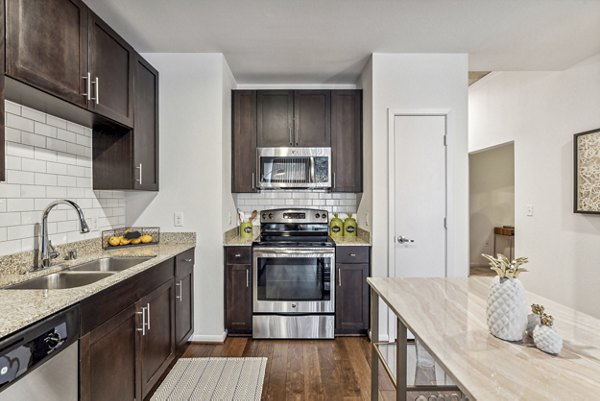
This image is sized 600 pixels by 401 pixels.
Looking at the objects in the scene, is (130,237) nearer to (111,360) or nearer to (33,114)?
(33,114)

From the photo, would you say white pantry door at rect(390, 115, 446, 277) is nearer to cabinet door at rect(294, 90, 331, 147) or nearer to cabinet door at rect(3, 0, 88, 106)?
cabinet door at rect(294, 90, 331, 147)

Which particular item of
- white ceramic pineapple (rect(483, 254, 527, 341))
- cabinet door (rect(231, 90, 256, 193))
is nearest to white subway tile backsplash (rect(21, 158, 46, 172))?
cabinet door (rect(231, 90, 256, 193))

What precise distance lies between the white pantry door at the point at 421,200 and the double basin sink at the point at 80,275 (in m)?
2.15

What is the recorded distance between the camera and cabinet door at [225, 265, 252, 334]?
3098 mm

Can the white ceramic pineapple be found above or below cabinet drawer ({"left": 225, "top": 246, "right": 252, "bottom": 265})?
above

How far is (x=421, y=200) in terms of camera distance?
3.04 m

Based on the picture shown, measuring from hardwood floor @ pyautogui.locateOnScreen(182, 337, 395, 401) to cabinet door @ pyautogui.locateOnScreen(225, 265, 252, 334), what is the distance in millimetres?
153

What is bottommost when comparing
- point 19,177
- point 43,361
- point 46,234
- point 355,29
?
point 43,361

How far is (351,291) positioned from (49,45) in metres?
2.79

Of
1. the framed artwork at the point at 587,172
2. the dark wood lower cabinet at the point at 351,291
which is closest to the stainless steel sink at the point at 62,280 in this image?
the dark wood lower cabinet at the point at 351,291

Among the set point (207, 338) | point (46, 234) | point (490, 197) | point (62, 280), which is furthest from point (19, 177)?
point (490, 197)

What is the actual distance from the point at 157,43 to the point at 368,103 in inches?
77.5

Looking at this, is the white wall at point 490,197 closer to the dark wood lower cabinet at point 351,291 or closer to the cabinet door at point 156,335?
the dark wood lower cabinet at point 351,291

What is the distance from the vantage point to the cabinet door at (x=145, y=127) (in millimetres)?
2621
